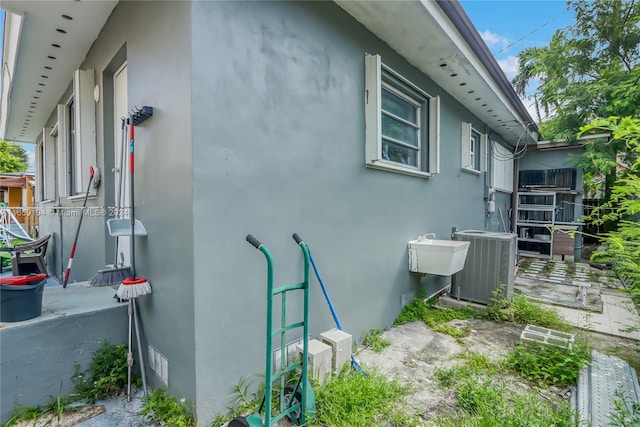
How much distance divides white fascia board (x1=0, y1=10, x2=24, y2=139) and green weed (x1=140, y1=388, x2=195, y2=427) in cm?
367

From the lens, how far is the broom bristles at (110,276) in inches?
79.4

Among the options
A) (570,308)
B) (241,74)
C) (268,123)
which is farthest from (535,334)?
(241,74)

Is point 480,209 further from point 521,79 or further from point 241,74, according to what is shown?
point 521,79

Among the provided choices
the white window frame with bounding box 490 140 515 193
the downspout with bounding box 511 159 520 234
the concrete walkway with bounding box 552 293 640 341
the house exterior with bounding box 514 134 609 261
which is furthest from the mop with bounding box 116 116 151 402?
the downspout with bounding box 511 159 520 234

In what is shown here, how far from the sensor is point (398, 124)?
363cm

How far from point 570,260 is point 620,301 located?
3.78 meters

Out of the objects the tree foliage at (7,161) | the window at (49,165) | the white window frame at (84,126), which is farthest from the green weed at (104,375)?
the tree foliage at (7,161)

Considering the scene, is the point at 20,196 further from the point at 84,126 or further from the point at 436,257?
the point at 436,257

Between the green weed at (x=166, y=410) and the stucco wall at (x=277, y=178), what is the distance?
0.10 m

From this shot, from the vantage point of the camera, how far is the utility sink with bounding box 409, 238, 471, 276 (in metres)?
3.37

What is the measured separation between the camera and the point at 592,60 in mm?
7047

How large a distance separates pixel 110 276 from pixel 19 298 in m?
0.51

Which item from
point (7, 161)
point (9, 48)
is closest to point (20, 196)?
point (7, 161)

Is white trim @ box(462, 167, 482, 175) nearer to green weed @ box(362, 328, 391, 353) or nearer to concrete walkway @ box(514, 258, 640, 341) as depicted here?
concrete walkway @ box(514, 258, 640, 341)
